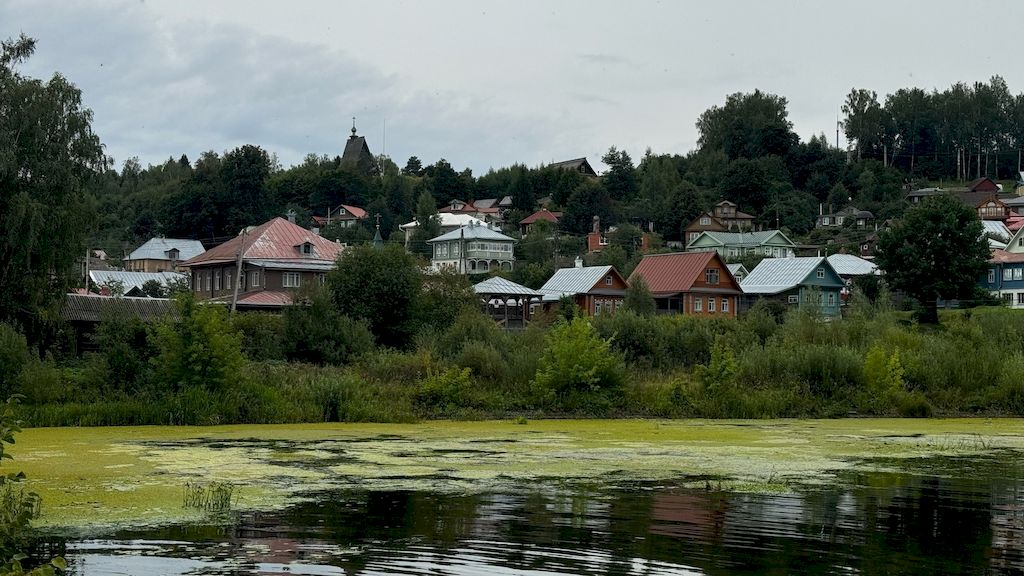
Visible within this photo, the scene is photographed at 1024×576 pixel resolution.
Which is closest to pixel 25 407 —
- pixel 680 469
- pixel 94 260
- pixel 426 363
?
pixel 426 363

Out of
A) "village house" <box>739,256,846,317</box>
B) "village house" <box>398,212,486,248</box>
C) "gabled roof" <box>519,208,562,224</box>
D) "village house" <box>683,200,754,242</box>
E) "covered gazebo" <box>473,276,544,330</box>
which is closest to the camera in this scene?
"covered gazebo" <box>473,276,544,330</box>

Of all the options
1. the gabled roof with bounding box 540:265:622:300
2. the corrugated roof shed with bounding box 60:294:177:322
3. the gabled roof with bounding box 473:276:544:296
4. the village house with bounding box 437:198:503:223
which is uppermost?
the village house with bounding box 437:198:503:223

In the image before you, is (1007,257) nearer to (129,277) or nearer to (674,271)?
(674,271)

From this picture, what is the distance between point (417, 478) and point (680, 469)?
4579 mm

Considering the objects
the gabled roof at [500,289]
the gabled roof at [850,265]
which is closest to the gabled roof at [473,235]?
the gabled roof at [850,265]

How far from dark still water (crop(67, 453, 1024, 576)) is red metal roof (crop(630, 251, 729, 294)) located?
59.2 m

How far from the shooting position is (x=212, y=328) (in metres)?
31.8

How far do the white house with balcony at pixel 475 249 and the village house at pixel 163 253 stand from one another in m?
21.3

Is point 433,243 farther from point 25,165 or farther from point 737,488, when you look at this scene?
point 737,488

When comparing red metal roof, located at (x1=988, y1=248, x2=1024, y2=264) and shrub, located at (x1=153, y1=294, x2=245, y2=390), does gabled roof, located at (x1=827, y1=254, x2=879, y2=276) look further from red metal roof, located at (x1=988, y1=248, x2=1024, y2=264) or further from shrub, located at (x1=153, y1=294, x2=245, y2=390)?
shrub, located at (x1=153, y1=294, x2=245, y2=390)

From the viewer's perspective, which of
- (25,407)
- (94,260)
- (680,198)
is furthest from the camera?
(680,198)

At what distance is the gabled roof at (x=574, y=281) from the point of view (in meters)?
78.6

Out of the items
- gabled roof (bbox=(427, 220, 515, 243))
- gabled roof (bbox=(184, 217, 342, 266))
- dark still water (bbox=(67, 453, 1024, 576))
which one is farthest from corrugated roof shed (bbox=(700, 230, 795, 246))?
dark still water (bbox=(67, 453, 1024, 576))

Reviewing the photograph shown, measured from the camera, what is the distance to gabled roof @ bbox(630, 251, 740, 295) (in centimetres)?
7794
